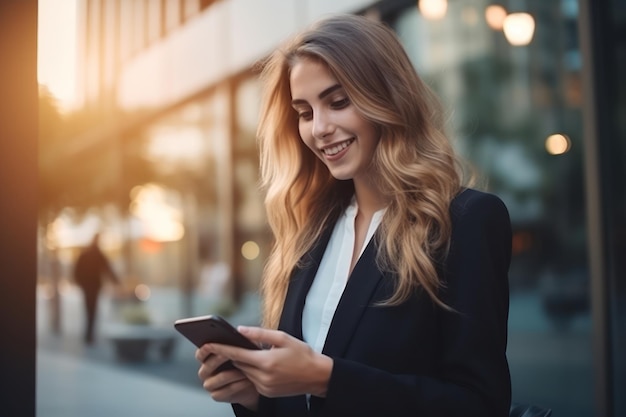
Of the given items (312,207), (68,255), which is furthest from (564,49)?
(312,207)

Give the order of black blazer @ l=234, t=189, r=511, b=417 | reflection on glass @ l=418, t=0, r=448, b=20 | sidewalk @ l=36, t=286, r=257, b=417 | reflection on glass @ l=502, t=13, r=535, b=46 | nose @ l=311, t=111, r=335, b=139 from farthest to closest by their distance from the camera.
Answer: reflection on glass @ l=502, t=13, r=535, b=46
reflection on glass @ l=418, t=0, r=448, b=20
sidewalk @ l=36, t=286, r=257, b=417
nose @ l=311, t=111, r=335, b=139
black blazer @ l=234, t=189, r=511, b=417

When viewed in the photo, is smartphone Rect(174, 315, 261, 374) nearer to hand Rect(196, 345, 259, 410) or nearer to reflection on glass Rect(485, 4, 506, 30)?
hand Rect(196, 345, 259, 410)

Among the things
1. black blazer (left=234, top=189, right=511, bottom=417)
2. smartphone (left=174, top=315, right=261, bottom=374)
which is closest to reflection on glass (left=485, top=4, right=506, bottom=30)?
black blazer (left=234, top=189, right=511, bottom=417)

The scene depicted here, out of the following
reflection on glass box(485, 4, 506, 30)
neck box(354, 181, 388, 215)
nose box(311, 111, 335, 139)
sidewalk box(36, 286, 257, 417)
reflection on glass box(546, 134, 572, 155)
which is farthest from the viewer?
reflection on glass box(546, 134, 572, 155)

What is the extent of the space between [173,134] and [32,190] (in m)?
6.93

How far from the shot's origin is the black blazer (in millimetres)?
1349

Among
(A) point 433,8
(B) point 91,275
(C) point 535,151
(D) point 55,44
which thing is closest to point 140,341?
(B) point 91,275

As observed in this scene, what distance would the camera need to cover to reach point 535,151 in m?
8.87

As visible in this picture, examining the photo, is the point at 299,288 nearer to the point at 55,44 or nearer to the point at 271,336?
the point at 271,336

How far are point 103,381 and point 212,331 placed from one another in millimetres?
5743

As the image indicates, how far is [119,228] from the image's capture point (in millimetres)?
7059

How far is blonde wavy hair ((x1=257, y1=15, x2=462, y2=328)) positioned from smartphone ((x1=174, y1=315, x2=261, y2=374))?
1.07 ft

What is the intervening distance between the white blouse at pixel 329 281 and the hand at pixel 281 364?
0.96 feet

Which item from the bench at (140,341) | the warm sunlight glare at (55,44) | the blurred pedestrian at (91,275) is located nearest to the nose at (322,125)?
the warm sunlight glare at (55,44)
